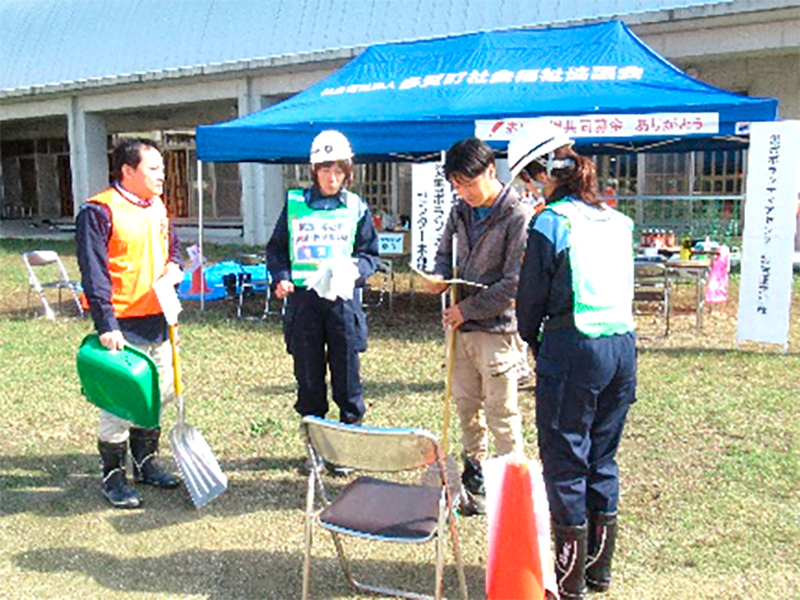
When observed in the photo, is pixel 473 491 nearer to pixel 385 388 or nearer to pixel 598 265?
pixel 598 265

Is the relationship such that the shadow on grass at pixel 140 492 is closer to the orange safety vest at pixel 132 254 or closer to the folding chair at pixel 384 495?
the orange safety vest at pixel 132 254

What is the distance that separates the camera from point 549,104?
737cm

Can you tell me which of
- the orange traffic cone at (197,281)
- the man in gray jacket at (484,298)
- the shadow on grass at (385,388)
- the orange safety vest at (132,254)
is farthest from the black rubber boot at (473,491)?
the orange traffic cone at (197,281)

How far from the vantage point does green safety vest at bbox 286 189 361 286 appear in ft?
13.8

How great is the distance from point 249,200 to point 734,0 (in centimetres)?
1042

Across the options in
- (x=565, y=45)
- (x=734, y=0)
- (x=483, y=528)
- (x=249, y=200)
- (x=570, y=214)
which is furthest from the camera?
(x=249, y=200)

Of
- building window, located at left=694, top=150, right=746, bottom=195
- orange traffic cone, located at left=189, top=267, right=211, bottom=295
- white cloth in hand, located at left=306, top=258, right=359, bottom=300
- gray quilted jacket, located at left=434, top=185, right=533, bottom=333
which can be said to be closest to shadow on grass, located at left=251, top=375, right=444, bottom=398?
white cloth in hand, located at left=306, top=258, right=359, bottom=300

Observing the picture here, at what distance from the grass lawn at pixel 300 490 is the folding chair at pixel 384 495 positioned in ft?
1.51

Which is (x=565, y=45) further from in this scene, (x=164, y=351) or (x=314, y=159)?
(x=164, y=351)

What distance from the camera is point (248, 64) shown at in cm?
1684

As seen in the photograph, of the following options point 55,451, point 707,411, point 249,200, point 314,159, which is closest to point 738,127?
point 707,411

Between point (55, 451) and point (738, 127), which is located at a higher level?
point (738, 127)

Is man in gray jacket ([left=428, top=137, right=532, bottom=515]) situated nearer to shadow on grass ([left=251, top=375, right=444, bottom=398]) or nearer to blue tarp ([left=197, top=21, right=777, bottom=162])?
shadow on grass ([left=251, top=375, right=444, bottom=398])

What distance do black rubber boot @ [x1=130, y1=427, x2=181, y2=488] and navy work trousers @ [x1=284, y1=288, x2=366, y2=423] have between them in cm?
77
